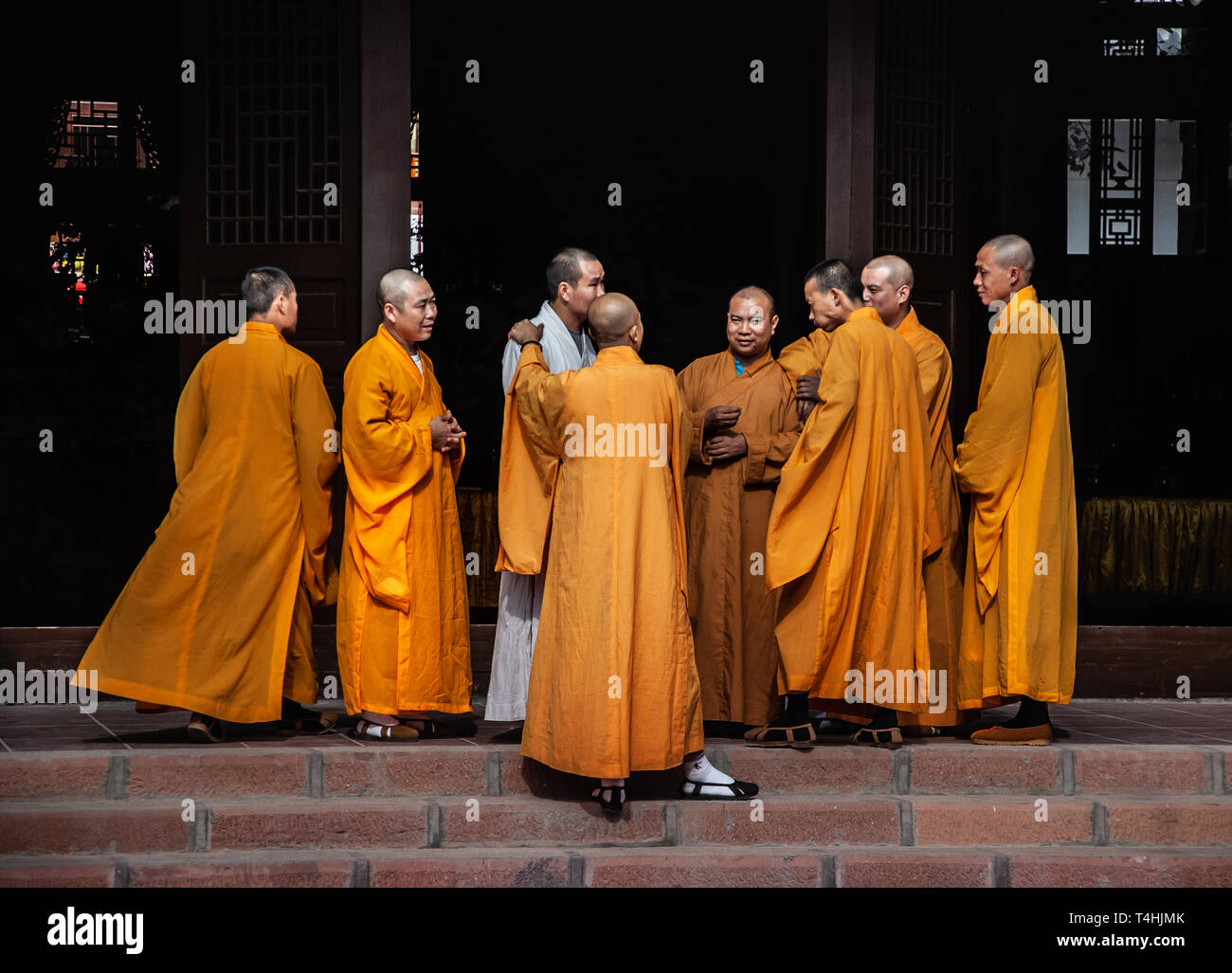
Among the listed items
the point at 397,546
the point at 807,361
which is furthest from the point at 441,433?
the point at 807,361

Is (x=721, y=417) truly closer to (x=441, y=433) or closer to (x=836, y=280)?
(x=836, y=280)

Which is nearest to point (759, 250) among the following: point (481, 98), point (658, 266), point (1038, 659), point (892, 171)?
point (658, 266)

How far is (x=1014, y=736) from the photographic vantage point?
5293 mm

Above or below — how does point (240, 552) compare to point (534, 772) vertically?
above

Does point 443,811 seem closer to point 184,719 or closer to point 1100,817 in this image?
point 184,719

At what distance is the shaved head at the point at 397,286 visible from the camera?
5.26m

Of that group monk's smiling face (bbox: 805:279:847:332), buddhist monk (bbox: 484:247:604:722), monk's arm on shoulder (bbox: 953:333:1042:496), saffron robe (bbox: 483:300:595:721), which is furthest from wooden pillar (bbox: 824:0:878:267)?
saffron robe (bbox: 483:300:595:721)

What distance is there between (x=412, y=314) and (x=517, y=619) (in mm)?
1182

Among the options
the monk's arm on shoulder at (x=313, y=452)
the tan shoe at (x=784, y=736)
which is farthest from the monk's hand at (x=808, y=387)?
the monk's arm on shoulder at (x=313, y=452)

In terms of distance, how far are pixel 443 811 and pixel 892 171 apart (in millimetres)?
3761

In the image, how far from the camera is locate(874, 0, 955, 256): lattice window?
22.3 ft

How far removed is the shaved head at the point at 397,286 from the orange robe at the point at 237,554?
45 centimetres

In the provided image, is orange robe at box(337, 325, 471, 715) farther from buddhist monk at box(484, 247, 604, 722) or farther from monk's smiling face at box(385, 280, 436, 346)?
buddhist monk at box(484, 247, 604, 722)

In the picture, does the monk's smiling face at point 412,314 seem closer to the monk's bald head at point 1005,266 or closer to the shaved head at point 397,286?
the shaved head at point 397,286
